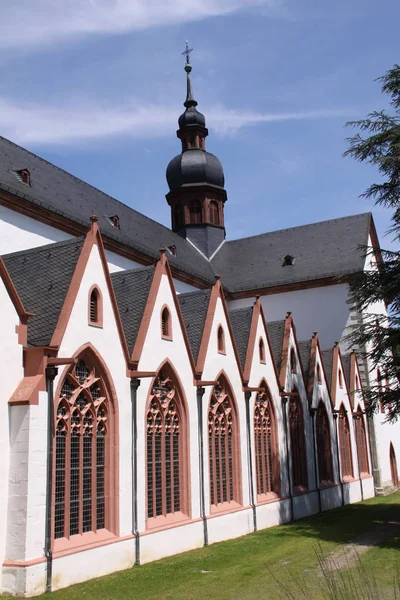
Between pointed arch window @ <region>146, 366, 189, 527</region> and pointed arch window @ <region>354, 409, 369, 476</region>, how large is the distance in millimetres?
19437

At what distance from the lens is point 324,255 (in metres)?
41.4

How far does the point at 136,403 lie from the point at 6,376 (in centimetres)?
444

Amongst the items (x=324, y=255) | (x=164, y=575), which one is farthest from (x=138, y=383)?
(x=324, y=255)

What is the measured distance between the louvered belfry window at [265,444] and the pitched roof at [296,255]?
1529 centimetres

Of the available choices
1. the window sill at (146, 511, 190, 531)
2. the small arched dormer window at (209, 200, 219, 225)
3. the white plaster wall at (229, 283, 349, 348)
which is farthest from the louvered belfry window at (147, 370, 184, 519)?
the small arched dormer window at (209, 200, 219, 225)

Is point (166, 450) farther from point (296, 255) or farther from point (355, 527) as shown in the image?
point (296, 255)

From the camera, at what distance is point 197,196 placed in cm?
4838

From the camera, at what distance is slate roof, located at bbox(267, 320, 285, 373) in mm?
28052

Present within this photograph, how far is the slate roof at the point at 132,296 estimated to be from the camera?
60.8 ft

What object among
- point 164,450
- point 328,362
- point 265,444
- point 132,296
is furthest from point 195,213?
point 164,450

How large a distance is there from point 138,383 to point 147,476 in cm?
263

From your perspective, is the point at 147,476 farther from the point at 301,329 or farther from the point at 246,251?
the point at 246,251

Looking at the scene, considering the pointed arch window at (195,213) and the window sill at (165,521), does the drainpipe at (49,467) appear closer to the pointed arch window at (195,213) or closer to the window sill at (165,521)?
the window sill at (165,521)

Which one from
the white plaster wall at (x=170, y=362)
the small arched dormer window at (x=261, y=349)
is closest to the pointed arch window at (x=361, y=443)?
the small arched dormer window at (x=261, y=349)
